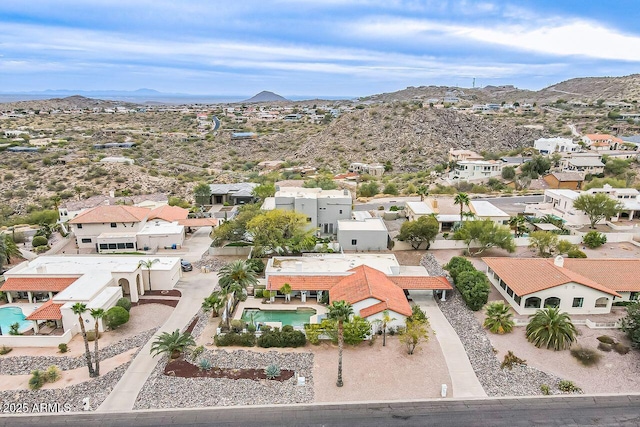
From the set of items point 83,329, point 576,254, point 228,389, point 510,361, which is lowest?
point 228,389

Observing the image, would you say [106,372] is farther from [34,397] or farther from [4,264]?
[4,264]

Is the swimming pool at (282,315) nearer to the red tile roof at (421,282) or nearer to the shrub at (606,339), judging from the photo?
the red tile roof at (421,282)

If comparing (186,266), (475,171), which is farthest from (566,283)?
(475,171)

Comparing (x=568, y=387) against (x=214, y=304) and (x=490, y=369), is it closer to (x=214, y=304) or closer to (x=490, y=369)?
(x=490, y=369)

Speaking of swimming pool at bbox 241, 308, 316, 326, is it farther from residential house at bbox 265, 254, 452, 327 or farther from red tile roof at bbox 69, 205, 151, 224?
red tile roof at bbox 69, 205, 151, 224

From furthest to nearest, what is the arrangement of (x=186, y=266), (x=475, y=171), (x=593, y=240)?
1. (x=475, y=171)
2. (x=593, y=240)
3. (x=186, y=266)
